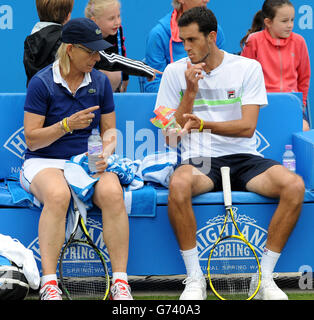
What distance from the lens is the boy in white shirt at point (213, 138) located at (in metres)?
4.42

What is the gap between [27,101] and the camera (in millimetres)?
4562

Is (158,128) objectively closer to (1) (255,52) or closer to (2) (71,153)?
(2) (71,153)

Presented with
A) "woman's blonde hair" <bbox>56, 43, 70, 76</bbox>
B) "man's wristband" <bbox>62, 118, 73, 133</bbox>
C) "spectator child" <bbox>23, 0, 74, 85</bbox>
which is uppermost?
"spectator child" <bbox>23, 0, 74, 85</bbox>

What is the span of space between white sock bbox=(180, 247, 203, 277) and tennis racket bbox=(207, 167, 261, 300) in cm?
11

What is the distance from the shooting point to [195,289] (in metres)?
4.32

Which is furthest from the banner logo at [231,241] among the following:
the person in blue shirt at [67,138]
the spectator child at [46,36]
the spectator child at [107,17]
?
the spectator child at [46,36]

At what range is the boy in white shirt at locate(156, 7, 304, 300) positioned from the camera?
4.42 metres

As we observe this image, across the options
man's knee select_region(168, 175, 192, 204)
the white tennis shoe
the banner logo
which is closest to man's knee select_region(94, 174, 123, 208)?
man's knee select_region(168, 175, 192, 204)

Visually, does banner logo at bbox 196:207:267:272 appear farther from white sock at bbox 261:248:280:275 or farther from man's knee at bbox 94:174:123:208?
man's knee at bbox 94:174:123:208

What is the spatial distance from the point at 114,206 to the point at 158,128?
947 mm

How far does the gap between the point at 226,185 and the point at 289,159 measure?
0.68m

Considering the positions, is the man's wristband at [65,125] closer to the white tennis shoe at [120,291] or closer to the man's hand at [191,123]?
the man's hand at [191,123]

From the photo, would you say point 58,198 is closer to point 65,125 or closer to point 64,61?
point 65,125

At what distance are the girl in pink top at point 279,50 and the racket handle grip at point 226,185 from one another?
5.05ft
